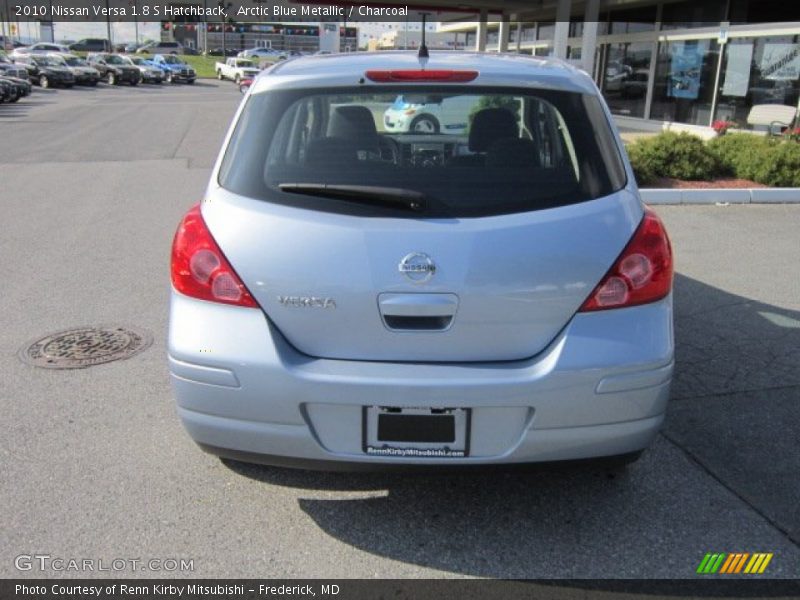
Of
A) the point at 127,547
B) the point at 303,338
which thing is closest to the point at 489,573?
the point at 303,338

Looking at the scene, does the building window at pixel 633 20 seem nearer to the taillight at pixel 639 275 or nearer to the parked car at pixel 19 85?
the taillight at pixel 639 275

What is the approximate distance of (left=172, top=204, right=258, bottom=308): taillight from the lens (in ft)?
8.88

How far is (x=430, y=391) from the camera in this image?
255cm

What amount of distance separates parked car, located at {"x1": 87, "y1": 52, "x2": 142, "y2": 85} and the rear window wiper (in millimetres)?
47080

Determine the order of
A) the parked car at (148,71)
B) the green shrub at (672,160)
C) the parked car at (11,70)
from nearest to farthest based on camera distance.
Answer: the green shrub at (672,160) → the parked car at (11,70) → the parked car at (148,71)

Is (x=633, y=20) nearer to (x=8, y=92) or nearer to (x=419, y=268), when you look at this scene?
(x=8, y=92)

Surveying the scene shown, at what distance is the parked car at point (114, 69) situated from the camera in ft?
147

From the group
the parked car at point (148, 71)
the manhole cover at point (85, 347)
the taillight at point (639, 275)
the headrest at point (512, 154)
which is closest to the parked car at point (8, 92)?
the parked car at point (148, 71)

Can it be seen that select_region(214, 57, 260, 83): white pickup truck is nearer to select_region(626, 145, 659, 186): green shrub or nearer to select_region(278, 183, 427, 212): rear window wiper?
select_region(626, 145, 659, 186): green shrub

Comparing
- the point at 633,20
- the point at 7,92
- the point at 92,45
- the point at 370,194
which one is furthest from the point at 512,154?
the point at 92,45

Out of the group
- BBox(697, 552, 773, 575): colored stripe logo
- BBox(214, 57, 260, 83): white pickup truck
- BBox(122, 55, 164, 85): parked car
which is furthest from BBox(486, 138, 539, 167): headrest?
BBox(214, 57, 260, 83): white pickup truck

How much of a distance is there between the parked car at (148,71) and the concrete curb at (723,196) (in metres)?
43.4

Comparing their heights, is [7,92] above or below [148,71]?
below

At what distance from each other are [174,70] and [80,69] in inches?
352
